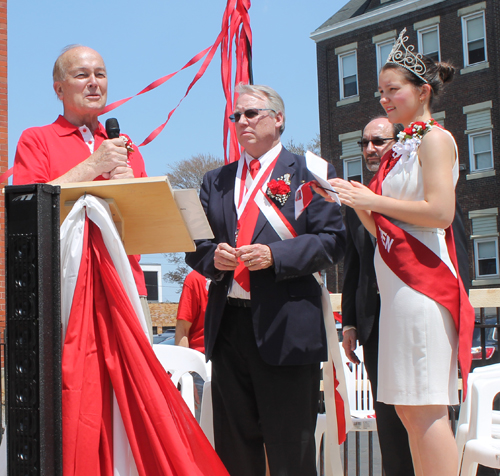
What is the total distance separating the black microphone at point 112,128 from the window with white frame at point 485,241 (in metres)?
21.8

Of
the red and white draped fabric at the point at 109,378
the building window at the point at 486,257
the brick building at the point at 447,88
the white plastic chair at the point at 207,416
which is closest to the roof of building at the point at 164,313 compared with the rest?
the brick building at the point at 447,88

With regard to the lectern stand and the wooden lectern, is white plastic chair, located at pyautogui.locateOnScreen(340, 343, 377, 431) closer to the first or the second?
the wooden lectern

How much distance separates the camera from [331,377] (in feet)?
9.93

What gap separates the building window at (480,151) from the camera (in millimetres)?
22891

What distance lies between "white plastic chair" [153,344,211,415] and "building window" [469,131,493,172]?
2083cm

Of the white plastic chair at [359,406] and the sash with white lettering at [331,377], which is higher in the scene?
the sash with white lettering at [331,377]

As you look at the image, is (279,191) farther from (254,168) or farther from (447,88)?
(447,88)

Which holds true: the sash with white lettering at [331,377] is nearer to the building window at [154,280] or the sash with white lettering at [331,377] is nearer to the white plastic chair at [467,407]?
the white plastic chair at [467,407]

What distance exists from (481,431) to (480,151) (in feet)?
70.1

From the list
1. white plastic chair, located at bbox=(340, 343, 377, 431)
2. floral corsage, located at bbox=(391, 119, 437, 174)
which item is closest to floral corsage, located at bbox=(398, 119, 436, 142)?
floral corsage, located at bbox=(391, 119, 437, 174)

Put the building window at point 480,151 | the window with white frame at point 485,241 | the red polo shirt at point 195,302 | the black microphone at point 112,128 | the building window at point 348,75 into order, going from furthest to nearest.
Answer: the building window at point 348,75 < the building window at point 480,151 < the window with white frame at point 485,241 < the red polo shirt at point 195,302 < the black microphone at point 112,128

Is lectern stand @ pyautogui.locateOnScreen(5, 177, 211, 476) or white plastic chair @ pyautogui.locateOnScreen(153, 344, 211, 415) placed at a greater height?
lectern stand @ pyautogui.locateOnScreen(5, 177, 211, 476)

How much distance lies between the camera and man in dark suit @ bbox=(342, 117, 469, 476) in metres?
3.08

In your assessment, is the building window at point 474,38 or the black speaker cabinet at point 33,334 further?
the building window at point 474,38
